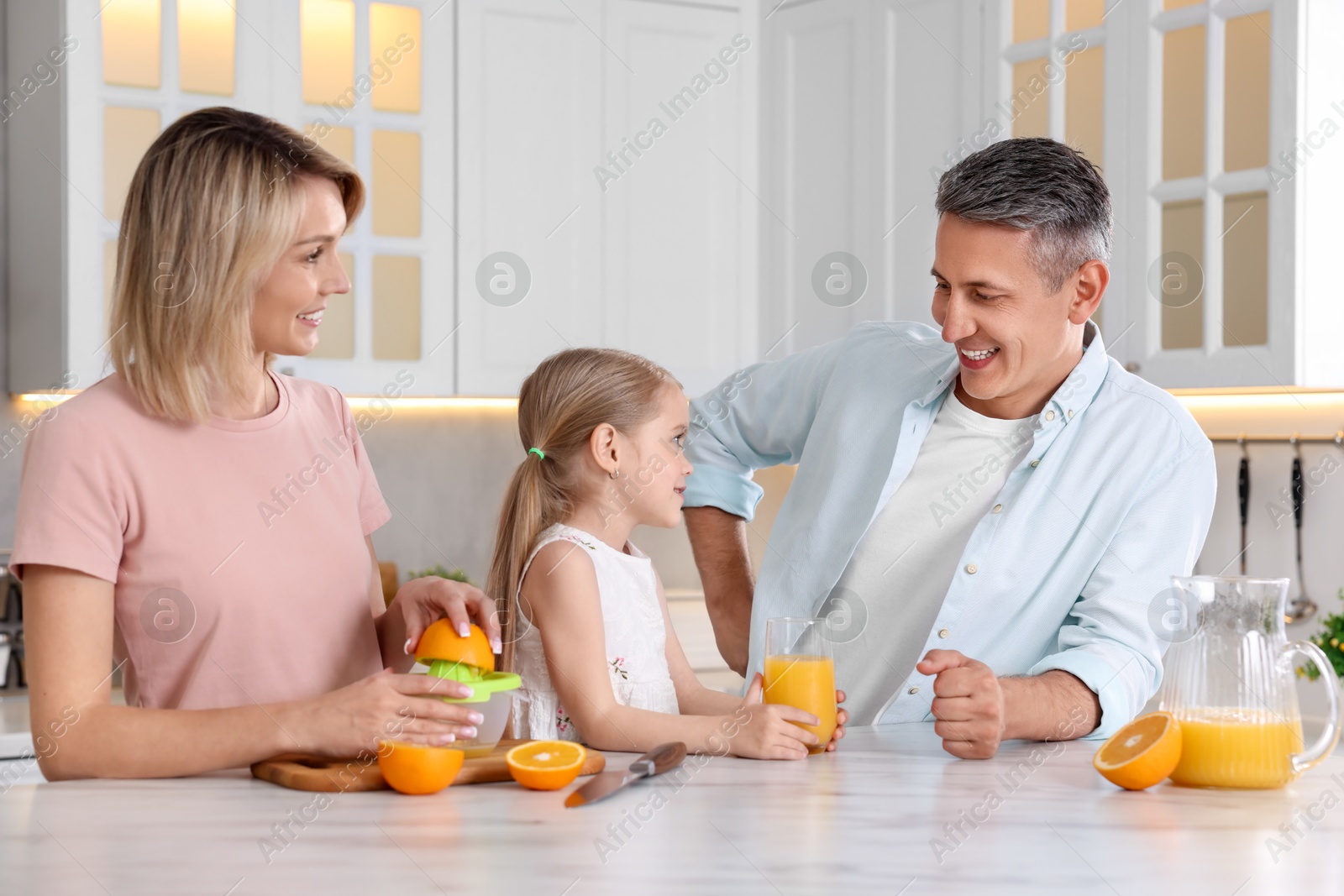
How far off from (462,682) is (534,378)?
0.60m

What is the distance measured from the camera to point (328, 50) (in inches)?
124

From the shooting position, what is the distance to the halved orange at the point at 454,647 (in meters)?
1.15

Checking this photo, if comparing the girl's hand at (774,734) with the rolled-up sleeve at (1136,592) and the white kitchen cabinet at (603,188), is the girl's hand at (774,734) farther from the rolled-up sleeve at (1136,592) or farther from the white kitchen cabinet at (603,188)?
the white kitchen cabinet at (603,188)

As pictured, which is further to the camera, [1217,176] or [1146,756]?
[1217,176]

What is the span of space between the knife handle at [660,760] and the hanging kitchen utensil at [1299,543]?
7.35 feet

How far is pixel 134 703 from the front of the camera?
1324 mm

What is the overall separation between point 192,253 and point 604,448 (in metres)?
0.53

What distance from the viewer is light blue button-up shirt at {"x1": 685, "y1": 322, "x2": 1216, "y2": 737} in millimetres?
1500

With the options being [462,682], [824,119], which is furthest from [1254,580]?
[824,119]

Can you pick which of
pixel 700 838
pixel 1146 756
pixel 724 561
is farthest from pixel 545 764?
pixel 724 561

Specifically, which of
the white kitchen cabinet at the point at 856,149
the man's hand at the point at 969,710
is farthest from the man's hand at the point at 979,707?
the white kitchen cabinet at the point at 856,149

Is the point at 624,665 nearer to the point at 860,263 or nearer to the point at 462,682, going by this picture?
the point at 462,682

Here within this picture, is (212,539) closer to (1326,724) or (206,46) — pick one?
(1326,724)

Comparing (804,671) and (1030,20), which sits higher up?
(1030,20)
